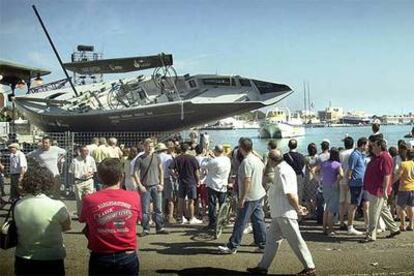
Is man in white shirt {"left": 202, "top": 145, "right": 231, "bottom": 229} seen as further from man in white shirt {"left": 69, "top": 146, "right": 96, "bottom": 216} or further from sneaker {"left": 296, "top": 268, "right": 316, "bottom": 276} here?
sneaker {"left": 296, "top": 268, "right": 316, "bottom": 276}

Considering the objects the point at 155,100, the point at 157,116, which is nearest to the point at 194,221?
the point at 157,116

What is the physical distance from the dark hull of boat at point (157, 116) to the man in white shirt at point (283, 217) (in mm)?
16011

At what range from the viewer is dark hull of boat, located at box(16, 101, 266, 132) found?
2227 cm

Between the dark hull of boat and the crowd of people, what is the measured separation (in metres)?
10.3

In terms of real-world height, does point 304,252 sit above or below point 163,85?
below

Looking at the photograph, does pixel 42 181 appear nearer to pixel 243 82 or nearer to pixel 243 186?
pixel 243 186

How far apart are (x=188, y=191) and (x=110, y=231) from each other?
586 cm

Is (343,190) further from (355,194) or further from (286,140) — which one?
(286,140)

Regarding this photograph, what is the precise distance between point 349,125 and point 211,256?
7497 inches

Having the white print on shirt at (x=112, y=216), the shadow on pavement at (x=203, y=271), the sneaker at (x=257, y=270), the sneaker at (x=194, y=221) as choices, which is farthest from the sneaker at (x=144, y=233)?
the white print on shirt at (x=112, y=216)

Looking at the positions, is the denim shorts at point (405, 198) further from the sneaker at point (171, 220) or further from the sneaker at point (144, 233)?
the sneaker at point (144, 233)

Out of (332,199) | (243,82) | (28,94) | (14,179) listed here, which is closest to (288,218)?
(332,199)

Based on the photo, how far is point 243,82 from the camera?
2367 cm

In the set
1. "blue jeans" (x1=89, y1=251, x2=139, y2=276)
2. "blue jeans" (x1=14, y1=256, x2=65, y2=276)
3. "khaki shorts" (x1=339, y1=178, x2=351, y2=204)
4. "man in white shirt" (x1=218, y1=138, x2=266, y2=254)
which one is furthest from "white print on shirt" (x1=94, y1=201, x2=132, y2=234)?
"khaki shorts" (x1=339, y1=178, x2=351, y2=204)
